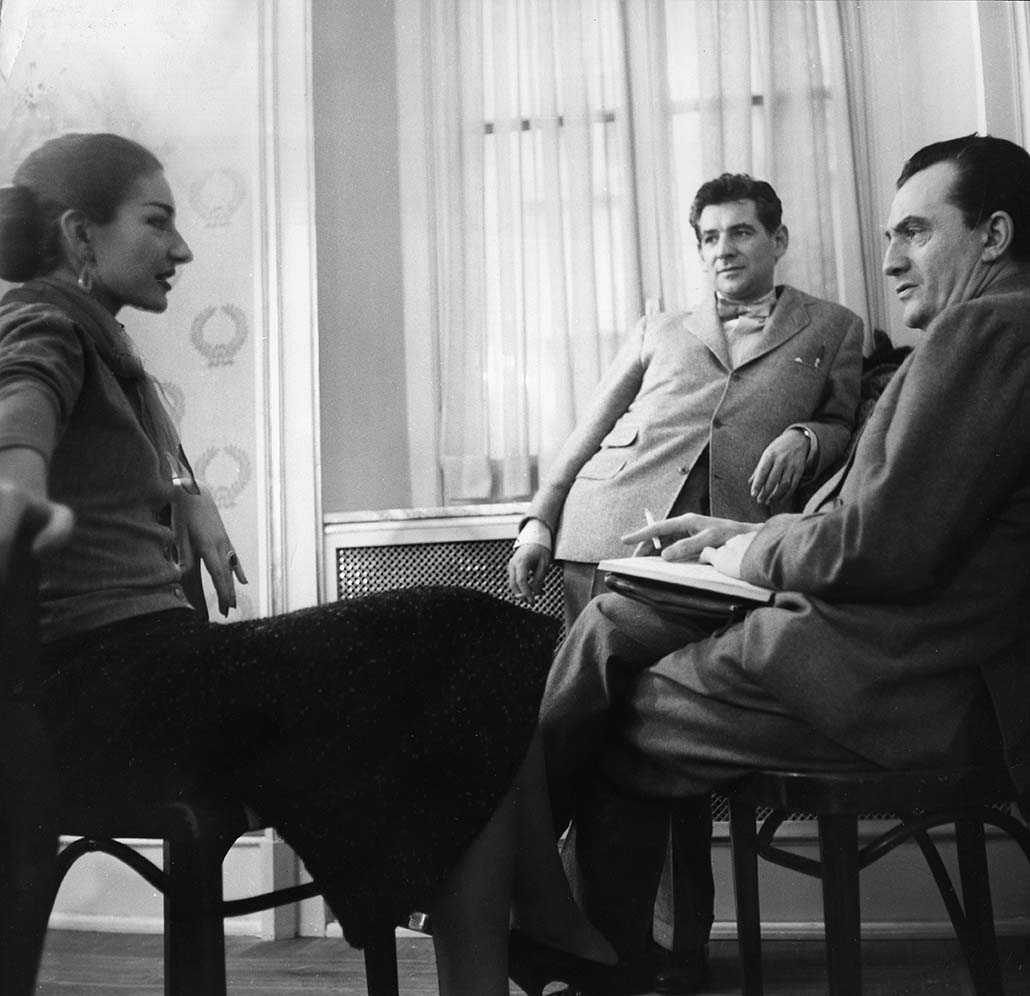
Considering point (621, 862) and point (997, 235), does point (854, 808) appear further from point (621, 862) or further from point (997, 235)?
point (997, 235)

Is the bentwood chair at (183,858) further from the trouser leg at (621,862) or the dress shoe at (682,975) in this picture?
the dress shoe at (682,975)

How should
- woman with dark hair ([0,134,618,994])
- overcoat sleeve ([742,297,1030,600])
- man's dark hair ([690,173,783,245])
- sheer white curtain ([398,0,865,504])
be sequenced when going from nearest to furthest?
woman with dark hair ([0,134,618,994])
overcoat sleeve ([742,297,1030,600])
sheer white curtain ([398,0,865,504])
man's dark hair ([690,173,783,245])

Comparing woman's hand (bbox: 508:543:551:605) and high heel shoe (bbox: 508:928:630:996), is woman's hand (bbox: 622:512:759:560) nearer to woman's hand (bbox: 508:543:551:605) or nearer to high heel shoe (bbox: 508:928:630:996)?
woman's hand (bbox: 508:543:551:605)

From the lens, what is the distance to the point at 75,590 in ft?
2.32

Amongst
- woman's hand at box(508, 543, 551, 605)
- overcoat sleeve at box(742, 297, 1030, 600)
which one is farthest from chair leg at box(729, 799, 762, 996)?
woman's hand at box(508, 543, 551, 605)

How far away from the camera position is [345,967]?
37.6 inches

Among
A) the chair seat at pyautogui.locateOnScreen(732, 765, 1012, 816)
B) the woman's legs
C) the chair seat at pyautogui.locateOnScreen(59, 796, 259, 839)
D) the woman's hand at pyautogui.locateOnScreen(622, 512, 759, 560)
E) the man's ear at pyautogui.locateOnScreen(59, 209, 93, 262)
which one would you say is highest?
the man's ear at pyautogui.locateOnScreen(59, 209, 93, 262)

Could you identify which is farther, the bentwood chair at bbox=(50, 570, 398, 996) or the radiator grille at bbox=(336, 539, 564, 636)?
the radiator grille at bbox=(336, 539, 564, 636)

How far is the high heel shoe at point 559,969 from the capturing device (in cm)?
84

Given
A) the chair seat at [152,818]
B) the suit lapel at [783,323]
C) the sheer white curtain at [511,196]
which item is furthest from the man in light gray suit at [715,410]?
the chair seat at [152,818]

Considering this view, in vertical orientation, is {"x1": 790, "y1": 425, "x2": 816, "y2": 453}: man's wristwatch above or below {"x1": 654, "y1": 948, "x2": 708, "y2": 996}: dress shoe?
above

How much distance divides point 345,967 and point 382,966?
0.15 meters

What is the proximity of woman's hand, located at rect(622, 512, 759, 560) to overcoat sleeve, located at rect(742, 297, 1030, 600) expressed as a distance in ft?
0.61

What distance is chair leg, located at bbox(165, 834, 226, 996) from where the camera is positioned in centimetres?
72
